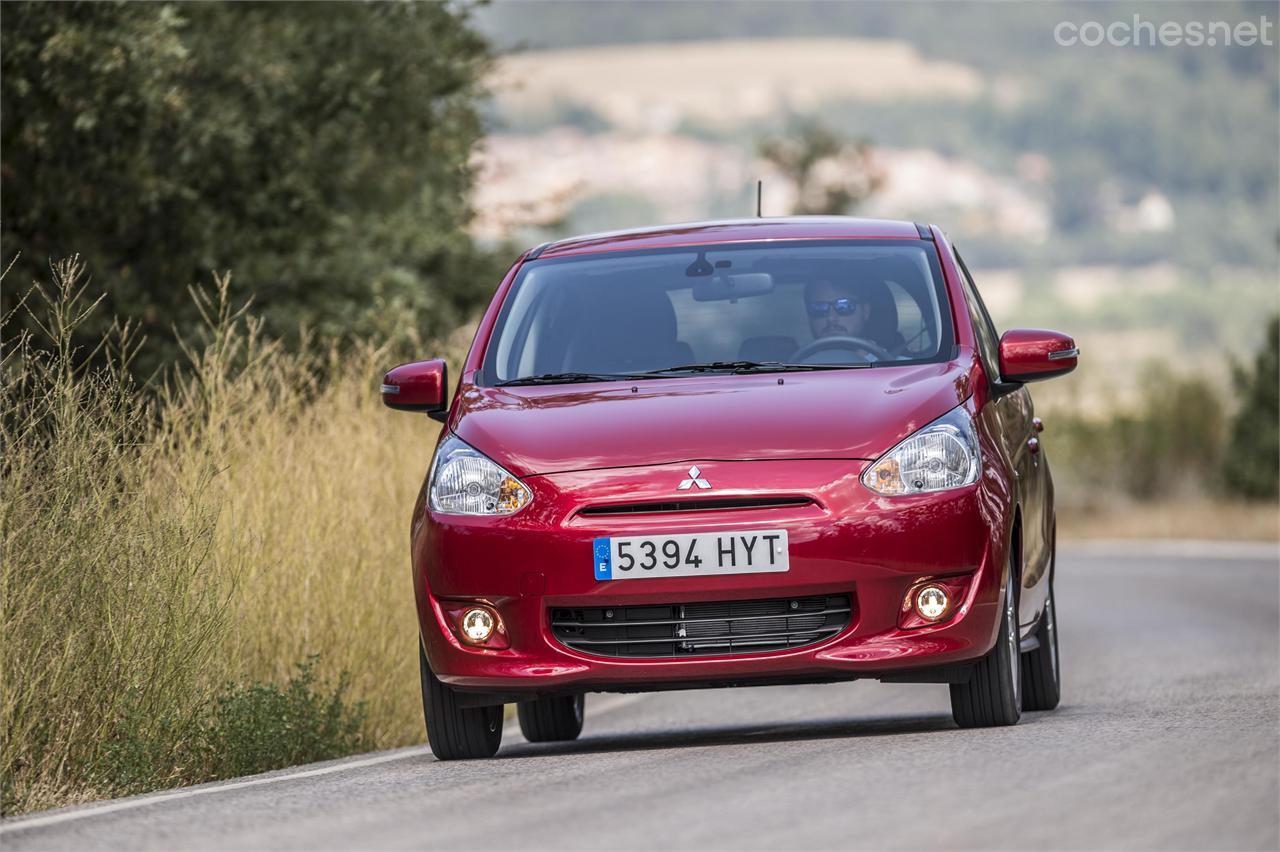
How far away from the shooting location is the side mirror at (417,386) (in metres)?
8.80

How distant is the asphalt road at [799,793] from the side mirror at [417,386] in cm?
131

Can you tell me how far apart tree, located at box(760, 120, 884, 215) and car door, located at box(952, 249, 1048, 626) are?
6078cm

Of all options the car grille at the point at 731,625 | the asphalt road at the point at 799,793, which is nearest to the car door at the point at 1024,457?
the asphalt road at the point at 799,793

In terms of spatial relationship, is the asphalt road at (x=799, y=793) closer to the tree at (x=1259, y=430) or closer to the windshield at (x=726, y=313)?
the windshield at (x=726, y=313)

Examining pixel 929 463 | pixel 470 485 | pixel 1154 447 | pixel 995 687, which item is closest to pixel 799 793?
pixel 929 463

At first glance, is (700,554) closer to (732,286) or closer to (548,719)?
(732,286)

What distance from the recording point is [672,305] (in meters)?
9.02

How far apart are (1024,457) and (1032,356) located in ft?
1.72

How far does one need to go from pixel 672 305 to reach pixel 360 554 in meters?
2.88

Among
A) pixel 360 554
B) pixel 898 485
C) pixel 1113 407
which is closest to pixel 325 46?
pixel 360 554

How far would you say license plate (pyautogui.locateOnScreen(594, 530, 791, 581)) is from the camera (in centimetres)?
765

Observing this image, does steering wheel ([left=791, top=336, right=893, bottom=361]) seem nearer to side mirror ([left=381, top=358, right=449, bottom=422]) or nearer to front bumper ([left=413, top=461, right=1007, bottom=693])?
front bumper ([left=413, top=461, right=1007, bottom=693])

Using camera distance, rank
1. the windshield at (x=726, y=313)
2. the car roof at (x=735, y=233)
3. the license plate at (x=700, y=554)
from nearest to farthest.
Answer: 1. the license plate at (x=700, y=554)
2. the windshield at (x=726, y=313)
3. the car roof at (x=735, y=233)

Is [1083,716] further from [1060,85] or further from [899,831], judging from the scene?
[1060,85]
